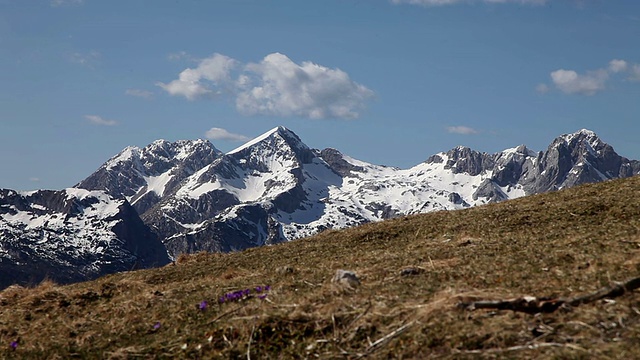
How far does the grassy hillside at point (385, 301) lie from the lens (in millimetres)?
11148

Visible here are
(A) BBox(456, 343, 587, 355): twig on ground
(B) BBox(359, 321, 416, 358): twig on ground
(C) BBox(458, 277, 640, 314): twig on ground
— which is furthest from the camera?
(C) BBox(458, 277, 640, 314): twig on ground

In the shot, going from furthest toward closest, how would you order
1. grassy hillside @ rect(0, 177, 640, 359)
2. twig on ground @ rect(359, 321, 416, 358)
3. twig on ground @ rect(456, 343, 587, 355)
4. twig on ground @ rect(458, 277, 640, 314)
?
twig on ground @ rect(458, 277, 640, 314) < twig on ground @ rect(359, 321, 416, 358) < grassy hillside @ rect(0, 177, 640, 359) < twig on ground @ rect(456, 343, 587, 355)

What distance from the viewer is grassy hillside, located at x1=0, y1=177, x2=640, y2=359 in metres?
11.1

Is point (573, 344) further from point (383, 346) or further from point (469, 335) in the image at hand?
point (383, 346)

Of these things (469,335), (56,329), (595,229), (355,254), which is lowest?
(56,329)

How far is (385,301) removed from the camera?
1359 centimetres

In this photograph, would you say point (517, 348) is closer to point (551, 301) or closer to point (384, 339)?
point (551, 301)

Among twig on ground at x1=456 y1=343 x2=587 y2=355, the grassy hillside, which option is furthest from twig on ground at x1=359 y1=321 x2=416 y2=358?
twig on ground at x1=456 y1=343 x2=587 y2=355

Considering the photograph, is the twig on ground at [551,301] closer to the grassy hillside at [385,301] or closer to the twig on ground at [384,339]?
the grassy hillside at [385,301]

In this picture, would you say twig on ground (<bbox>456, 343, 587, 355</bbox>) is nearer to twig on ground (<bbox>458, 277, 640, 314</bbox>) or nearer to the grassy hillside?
the grassy hillside

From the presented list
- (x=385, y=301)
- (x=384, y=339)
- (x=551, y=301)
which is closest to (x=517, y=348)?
(x=551, y=301)

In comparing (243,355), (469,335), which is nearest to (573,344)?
(469,335)

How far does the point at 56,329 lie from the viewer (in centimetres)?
1656

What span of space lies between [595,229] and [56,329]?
51.9ft
